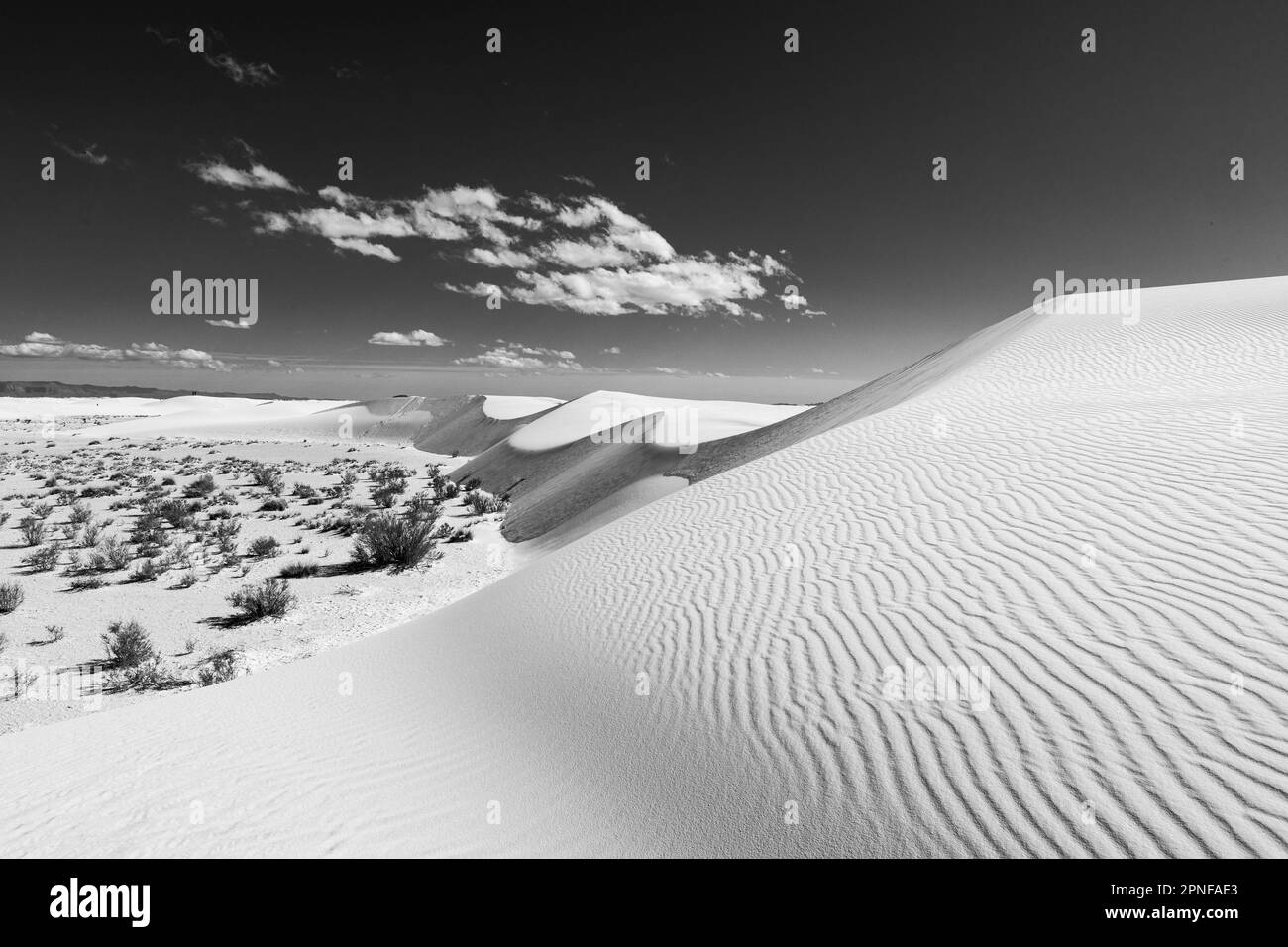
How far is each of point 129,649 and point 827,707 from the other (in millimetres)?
7550

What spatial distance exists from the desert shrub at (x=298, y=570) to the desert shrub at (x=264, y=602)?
1.53 metres

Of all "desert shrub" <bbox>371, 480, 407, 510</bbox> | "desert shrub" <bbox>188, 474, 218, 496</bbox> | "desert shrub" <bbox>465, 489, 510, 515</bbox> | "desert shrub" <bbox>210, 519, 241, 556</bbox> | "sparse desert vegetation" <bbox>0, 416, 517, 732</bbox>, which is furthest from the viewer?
"desert shrub" <bbox>188, 474, 218, 496</bbox>

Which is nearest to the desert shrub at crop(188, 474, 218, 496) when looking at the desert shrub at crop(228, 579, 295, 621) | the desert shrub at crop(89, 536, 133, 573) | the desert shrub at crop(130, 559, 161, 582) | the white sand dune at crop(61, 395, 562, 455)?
the desert shrub at crop(89, 536, 133, 573)

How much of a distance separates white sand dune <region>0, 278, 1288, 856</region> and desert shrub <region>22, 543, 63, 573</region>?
7.63m

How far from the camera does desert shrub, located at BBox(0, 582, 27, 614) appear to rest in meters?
7.47

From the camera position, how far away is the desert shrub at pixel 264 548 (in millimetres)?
10815

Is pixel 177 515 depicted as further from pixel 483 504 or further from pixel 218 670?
pixel 218 670

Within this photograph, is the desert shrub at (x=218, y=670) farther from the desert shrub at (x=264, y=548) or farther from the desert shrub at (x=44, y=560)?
the desert shrub at (x=44, y=560)

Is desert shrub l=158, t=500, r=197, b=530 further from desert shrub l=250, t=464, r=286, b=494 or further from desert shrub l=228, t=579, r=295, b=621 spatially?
desert shrub l=228, t=579, r=295, b=621

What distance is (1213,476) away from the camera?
15.9 ft

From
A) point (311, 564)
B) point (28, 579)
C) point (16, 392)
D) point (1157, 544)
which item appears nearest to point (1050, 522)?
point (1157, 544)

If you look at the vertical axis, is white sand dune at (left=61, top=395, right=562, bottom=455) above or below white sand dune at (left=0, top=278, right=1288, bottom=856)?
above

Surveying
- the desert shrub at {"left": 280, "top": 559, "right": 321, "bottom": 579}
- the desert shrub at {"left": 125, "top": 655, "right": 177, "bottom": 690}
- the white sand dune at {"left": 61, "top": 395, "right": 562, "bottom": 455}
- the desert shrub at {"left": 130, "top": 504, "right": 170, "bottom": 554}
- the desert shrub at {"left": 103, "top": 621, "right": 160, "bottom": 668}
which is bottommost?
the desert shrub at {"left": 125, "top": 655, "right": 177, "bottom": 690}
